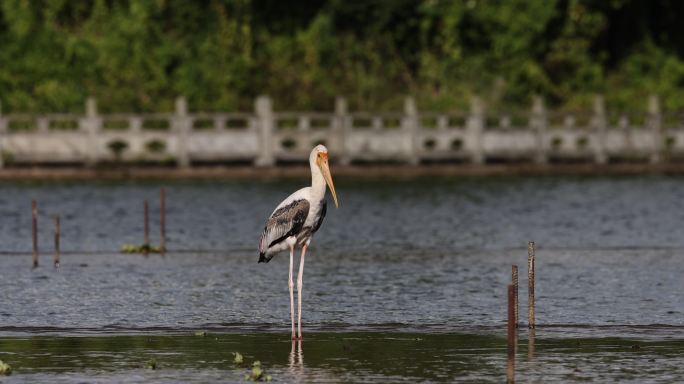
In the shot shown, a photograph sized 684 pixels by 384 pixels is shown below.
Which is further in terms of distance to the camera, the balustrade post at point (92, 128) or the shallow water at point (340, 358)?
the balustrade post at point (92, 128)

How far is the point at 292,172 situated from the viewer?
5256 cm

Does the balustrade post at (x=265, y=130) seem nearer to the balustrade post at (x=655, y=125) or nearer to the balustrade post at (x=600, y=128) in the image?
the balustrade post at (x=600, y=128)

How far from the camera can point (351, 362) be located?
53.9 ft

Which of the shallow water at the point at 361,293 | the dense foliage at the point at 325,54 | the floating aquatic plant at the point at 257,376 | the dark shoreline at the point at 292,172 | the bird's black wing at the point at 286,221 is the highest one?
the dense foliage at the point at 325,54

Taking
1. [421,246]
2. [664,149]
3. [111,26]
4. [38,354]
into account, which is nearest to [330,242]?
[421,246]

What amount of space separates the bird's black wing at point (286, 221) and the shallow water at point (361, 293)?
1.04m

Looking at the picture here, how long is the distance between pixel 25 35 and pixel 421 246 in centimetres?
3180

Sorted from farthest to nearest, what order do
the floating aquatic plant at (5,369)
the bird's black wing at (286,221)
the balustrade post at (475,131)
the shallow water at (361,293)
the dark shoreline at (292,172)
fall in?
→ 1. the balustrade post at (475,131)
2. the dark shoreline at (292,172)
3. the bird's black wing at (286,221)
4. the shallow water at (361,293)
5. the floating aquatic plant at (5,369)

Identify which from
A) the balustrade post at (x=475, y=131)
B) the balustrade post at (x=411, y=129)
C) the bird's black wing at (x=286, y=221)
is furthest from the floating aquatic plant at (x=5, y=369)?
the balustrade post at (x=475, y=131)

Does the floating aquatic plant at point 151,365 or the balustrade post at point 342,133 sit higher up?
the balustrade post at point 342,133

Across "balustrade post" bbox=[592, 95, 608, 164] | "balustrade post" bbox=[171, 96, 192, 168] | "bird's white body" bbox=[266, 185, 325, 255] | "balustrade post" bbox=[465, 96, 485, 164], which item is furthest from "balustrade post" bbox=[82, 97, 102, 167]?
"bird's white body" bbox=[266, 185, 325, 255]

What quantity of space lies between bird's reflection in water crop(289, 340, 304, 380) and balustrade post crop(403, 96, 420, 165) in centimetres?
3593

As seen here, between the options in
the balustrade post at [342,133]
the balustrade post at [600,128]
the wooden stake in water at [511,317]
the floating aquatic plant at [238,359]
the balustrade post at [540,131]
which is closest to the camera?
the wooden stake in water at [511,317]

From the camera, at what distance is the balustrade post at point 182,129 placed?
53.0 meters
